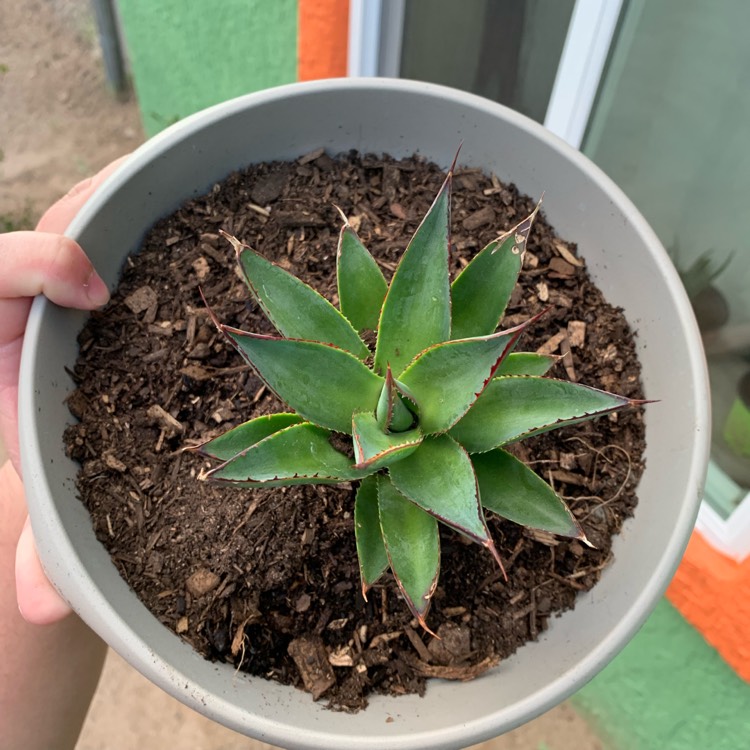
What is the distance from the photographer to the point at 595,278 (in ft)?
3.06

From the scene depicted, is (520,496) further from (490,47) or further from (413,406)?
(490,47)

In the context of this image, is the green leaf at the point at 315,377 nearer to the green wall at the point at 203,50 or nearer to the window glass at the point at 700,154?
the window glass at the point at 700,154

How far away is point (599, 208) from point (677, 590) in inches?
37.6

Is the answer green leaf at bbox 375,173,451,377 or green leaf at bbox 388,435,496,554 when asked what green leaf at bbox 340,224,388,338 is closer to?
green leaf at bbox 375,173,451,377

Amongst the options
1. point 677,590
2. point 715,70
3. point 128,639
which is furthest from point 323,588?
point 715,70

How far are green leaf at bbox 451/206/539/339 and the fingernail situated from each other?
0.43m

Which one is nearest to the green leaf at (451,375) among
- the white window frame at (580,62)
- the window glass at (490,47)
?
the white window frame at (580,62)

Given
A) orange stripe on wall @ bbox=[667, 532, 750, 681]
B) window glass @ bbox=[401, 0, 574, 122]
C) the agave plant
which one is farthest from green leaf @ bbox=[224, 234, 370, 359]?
orange stripe on wall @ bbox=[667, 532, 750, 681]

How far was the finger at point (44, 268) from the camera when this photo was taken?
0.79m

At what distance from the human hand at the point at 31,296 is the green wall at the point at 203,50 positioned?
2.83 feet

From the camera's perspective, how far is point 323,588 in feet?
2.69

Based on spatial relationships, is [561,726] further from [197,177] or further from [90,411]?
[197,177]

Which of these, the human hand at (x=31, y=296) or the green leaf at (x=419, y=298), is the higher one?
the green leaf at (x=419, y=298)

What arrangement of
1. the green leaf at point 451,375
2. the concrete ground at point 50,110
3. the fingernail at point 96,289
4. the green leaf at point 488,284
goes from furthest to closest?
the concrete ground at point 50,110
the fingernail at point 96,289
the green leaf at point 488,284
the green leaf at point 451,375
